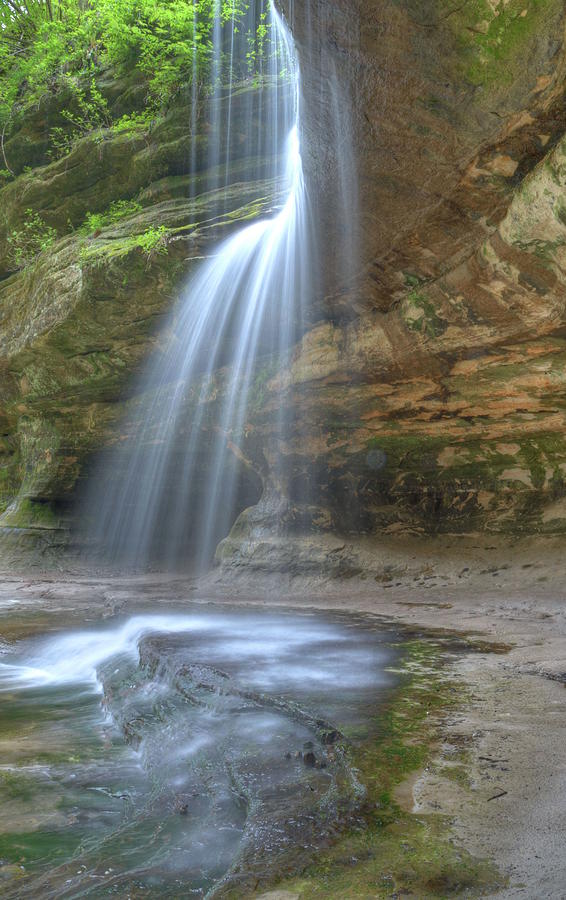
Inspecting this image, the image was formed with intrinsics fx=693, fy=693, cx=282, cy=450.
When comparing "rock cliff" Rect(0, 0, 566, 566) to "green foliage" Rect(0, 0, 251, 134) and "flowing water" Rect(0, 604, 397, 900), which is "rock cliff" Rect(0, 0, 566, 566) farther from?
"flowing water" Rect(0, 604, 397, 900)

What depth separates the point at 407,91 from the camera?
5.14 metres

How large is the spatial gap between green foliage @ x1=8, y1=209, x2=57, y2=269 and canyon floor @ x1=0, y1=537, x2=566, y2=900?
6685 millimetres

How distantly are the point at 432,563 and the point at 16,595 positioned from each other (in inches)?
249

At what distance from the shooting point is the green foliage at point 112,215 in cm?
1263

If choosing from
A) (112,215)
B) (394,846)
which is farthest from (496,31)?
(112,215)

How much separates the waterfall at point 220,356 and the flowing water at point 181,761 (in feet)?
17.1

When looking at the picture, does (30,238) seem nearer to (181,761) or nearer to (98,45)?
(98,45)

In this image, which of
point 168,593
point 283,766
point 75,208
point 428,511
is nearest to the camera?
point 283,766

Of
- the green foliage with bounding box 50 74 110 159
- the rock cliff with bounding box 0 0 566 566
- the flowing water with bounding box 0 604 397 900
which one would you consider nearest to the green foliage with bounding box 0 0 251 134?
the green foliage with bounding box 50 74 110 159

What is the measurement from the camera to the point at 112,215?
508 inches

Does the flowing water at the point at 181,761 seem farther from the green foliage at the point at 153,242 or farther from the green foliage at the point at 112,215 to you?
the green foliage at the point at 112,215

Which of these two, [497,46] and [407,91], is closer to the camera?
[497,46]

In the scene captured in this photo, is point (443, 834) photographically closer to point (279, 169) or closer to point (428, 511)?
point (428, 511)

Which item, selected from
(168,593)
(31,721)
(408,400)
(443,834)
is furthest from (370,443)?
(443,834)
